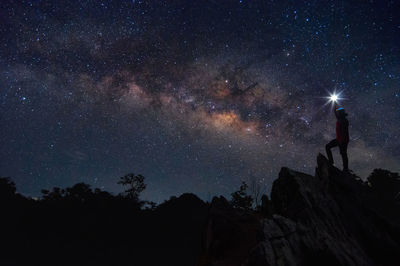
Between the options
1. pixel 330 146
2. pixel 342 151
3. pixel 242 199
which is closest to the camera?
pixel 342 151

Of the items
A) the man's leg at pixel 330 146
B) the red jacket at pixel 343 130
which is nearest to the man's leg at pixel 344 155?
the red jacket at pixel 343 130

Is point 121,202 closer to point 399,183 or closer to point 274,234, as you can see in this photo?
point 274,234

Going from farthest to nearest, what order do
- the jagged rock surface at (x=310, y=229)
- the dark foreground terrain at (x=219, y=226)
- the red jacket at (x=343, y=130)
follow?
the red jacket at (x=343, y=130), the dark foreground terrain at (x=219, y=226), the jagged rock surface at (x=310, y=229)

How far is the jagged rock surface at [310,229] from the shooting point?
660 cm

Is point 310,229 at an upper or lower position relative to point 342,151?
lower

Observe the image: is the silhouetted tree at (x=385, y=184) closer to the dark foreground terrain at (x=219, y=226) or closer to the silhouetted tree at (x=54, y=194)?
the dark foreground terrain at (x=219, y=226)

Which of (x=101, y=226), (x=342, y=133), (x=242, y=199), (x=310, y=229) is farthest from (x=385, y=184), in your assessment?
(x=101, y=226)

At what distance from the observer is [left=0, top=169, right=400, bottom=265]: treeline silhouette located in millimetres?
47594

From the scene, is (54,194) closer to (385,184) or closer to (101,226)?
(101,226)

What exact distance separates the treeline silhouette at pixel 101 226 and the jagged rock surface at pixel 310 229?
1354 inches

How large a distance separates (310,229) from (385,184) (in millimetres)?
54504

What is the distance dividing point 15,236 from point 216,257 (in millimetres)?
66587

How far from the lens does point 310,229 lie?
7.46 meters

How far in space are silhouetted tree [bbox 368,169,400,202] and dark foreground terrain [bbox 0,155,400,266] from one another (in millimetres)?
176
